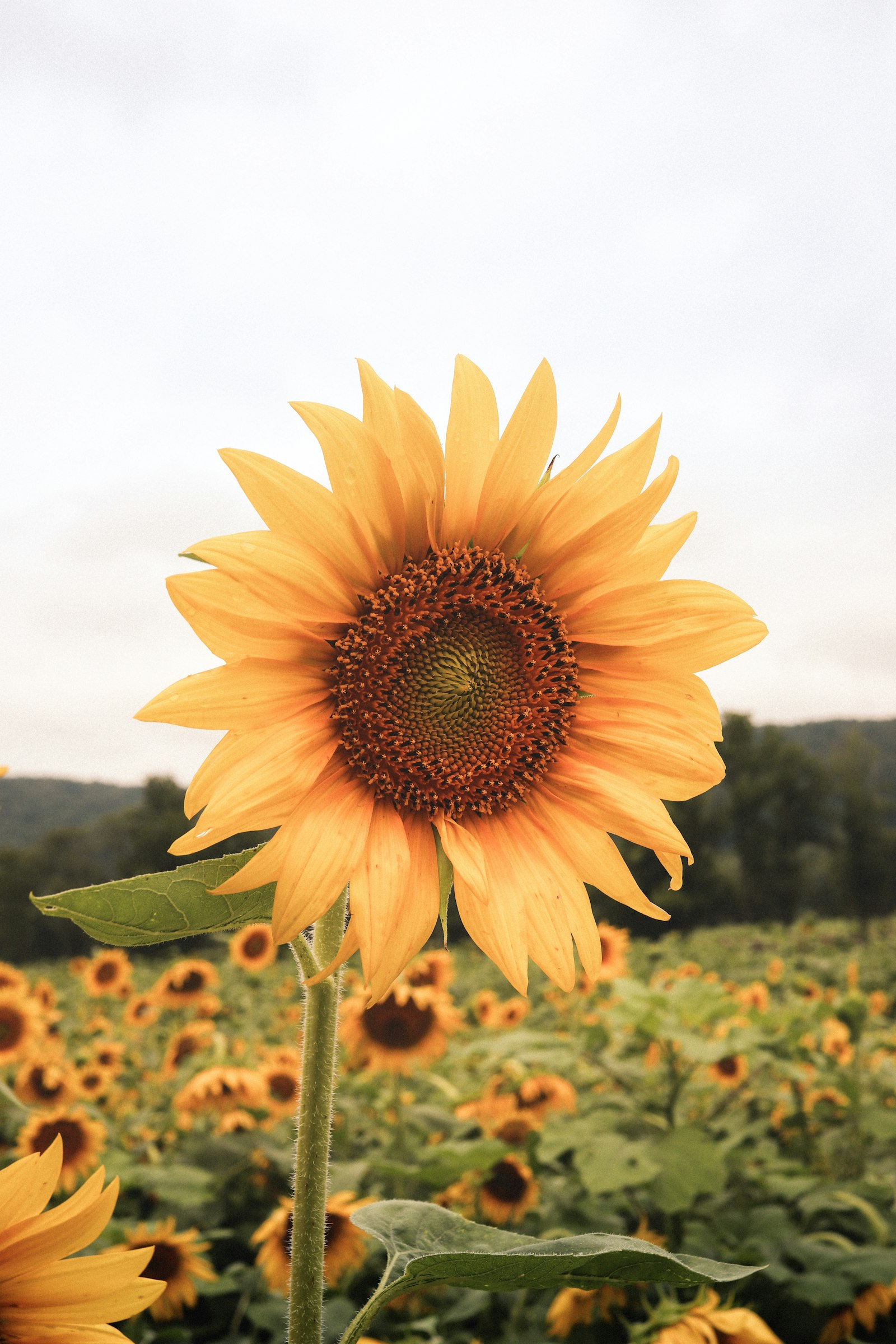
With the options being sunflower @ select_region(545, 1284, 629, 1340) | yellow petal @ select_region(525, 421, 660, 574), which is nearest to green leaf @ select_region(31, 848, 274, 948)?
yellow petal @ select_region(525, 421, 660, 574)

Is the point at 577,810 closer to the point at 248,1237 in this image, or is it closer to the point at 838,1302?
the point at 838,1302

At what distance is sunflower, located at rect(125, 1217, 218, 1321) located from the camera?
319cm

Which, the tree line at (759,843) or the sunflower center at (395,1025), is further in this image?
the tree line at (759,843)

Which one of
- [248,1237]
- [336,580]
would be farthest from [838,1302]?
[336,580]

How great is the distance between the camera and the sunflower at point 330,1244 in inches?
127

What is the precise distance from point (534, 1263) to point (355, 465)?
1044 mm

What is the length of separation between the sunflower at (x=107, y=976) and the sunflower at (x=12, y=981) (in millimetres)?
1152

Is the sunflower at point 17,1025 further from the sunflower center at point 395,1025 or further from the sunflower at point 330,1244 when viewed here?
the sunflower at point 330,1244

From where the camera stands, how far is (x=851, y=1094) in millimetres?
4227

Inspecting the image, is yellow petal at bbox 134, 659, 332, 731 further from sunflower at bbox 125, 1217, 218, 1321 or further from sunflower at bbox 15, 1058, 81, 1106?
sunflower at bbox 15, 1058, 81, 1106

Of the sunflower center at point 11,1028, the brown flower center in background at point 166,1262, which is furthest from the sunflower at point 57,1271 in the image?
the sunflower center at point 11,1028

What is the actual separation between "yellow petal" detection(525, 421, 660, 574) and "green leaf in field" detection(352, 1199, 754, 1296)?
99cm

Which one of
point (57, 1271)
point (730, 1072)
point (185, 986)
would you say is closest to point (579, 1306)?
point (57, 1271)

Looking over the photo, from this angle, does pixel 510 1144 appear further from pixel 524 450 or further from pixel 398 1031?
pixel 524 450
